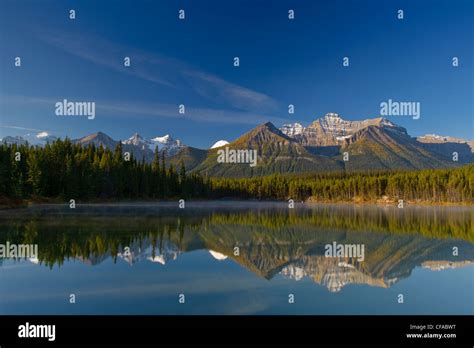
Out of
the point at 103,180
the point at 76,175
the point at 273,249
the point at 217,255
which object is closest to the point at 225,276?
the point at 217,255

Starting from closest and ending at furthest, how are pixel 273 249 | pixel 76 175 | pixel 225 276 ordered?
pixel 225 276 → pixel 273 249 → pixel 76 175

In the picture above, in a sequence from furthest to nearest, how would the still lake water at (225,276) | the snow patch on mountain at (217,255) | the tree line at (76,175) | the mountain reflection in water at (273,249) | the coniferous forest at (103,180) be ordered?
1. the coniferous forest at (103,180)
2. the tree line at (76,175)
3. the snow patch on mountain at (217,255)
4. the mountain reflection in water at (273,249)
5. the still lake water at (225,276)

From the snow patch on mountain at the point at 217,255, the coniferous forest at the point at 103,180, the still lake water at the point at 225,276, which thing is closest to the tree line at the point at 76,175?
the coniferous forest at the point at 103,180

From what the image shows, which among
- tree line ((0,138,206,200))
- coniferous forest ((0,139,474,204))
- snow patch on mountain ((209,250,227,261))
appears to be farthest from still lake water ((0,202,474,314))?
coniferous forest ((0,139,474,204))

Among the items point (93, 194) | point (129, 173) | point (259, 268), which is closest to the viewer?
point (259, 268)

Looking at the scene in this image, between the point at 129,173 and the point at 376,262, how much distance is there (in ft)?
404

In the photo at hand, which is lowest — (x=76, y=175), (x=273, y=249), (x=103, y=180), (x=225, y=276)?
(x=225, y=276)

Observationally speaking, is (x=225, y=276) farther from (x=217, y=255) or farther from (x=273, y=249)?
(x=273, y=249)

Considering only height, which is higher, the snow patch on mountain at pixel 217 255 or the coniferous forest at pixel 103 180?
the coniferous forest at pixel 103 180

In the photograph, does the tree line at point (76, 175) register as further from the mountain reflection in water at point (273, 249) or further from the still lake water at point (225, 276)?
the still lake water at point (225, 276)

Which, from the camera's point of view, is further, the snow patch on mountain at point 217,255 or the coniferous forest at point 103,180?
the coniferous forest at point 103,180
